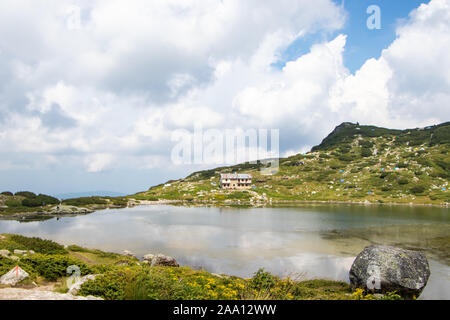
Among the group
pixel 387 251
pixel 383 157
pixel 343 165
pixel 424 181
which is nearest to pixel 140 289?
pixel 387 251

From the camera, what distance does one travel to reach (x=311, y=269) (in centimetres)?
2375

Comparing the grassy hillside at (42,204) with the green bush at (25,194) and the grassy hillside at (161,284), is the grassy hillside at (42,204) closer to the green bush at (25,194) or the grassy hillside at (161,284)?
the green bush at (25,194)

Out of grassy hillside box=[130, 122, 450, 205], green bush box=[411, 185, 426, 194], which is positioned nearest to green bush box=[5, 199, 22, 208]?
grassy hillside box=[130, 122, 450, 205]

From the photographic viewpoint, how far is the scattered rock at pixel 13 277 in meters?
12.7

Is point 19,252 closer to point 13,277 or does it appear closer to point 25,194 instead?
point 13,277

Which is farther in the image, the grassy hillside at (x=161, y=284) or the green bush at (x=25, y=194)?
the green bush at (x=25, y=194)

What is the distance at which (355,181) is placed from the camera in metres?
140

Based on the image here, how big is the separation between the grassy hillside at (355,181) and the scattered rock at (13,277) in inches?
3844

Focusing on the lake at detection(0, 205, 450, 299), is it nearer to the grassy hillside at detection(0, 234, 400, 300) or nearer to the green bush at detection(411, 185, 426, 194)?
the grassy hillside at detection(0, 234, 400, 300)

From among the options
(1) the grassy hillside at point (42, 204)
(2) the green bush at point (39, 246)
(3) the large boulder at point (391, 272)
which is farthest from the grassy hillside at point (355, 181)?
(3) the large boulder at point (391, 272)

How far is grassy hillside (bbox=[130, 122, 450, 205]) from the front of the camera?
11519cm

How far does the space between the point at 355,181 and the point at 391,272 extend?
136 m

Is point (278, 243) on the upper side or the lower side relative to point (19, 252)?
lower

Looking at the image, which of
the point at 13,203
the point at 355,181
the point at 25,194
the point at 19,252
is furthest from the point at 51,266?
the point at 355,181
